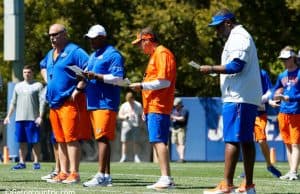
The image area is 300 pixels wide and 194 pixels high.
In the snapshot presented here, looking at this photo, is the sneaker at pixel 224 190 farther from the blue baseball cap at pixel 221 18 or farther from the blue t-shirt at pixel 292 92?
the blue t-shirt at pixel 292 92

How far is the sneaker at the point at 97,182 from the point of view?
1336 cm

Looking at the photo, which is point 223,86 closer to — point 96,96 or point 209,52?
point 96,96

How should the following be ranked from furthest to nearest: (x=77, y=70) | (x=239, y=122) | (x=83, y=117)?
(x=83, y=117) → (x=77, y=70) → (x=239, y=122)

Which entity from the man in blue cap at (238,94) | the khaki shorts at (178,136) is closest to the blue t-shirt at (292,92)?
the man in blue cap at (238,94)

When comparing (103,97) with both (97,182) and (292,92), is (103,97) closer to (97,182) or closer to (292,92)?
(97,182)

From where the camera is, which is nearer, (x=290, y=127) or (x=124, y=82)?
(x=124, y=82)

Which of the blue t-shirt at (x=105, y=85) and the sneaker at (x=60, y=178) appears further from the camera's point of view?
the sneaker at (x=60, y=178)

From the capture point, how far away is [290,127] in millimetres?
16562

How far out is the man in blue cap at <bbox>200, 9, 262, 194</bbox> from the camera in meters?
11.5

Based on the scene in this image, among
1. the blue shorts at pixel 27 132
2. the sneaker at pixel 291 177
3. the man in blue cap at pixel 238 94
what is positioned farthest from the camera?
the blue shorts at pixel 27 132

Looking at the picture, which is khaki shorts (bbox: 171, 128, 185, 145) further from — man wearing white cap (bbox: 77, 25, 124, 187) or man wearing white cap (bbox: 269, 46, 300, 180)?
man wearing white cap (bbox: 77, 25, 124, 187)

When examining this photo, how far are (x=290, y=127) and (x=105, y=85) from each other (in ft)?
13.7

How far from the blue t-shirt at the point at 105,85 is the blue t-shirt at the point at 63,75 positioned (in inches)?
24.2

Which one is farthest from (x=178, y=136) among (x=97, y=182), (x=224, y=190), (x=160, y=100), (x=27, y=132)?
(x=224, y=190)
